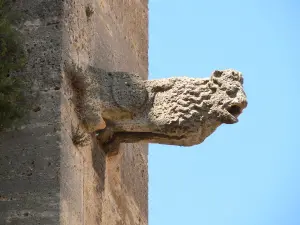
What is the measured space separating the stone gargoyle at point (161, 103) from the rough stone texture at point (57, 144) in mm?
114

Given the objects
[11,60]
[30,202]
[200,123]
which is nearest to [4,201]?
[30,202]

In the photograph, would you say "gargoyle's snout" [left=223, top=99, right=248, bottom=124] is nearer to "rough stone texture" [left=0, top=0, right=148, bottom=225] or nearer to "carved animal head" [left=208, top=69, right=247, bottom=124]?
"carved animal head" [left=208, top=69, right=247, bottom=124]

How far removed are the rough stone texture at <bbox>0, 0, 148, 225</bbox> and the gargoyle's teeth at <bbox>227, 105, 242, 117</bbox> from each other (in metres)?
0.88

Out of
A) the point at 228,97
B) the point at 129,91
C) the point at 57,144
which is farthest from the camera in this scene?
the point at 129,91

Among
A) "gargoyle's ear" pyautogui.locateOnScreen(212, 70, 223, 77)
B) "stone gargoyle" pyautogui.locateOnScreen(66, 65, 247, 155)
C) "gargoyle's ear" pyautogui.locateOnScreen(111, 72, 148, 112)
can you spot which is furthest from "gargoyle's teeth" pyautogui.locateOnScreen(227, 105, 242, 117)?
"gargoyle's ear" pyautogui.locateOnScreen(111, 72, 148, 112)

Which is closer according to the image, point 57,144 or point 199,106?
point 57,144

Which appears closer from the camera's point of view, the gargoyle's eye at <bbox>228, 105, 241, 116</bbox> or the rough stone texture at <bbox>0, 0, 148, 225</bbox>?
the rough stone texture at <bbox>0, 0, 148, 225</bbox>

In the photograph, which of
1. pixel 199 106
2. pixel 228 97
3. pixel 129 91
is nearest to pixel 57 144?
pixel 129 91

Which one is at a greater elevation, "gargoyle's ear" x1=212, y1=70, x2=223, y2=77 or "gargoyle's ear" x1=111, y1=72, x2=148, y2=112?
Answer: "gargoyle's ear" x1=212, y1=70, x2=223, y2=77

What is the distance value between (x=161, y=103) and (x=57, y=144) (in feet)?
2.78

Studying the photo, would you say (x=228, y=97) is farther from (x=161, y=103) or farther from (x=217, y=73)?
(x=161, y=103)

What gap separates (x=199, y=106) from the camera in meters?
6.95

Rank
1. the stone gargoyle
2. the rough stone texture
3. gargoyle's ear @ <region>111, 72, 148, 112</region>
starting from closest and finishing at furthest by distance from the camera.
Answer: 1. the rough stone texture
2. the stone gargoyle
3. gargoyle's ear @ <region>111, 72, 148, 112</region>

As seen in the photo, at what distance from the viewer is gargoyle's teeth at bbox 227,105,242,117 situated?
6941mm
